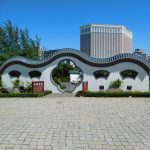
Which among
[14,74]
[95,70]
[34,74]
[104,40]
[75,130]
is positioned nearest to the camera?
[75,130]

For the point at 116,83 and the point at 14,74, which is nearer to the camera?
the point at 116,83

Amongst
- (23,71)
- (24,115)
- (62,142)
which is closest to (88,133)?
(62,142)

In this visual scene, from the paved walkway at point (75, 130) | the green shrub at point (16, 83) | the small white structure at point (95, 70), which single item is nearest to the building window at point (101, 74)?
the small white structure at point (95, 70)

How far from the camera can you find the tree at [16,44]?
41.0m

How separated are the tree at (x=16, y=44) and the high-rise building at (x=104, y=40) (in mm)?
84131

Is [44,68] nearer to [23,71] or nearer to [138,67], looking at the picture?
[23,71]

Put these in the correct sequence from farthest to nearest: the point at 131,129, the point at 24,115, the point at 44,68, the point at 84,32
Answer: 1. the point at 84,32
2. the point at 44,68
3. the point at 24,115
4. the point at 131,129

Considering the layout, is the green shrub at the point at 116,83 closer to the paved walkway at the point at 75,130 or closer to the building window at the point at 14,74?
the building window at the point at 14,74

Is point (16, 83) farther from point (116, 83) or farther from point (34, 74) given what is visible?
point (116, 83)

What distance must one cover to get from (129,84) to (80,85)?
544 centimetres

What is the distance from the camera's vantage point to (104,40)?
126 m

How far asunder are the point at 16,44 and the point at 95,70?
19.0 meters

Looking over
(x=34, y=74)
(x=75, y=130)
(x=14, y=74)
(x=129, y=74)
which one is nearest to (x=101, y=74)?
(x=129, y=74)

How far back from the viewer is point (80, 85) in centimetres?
2847
